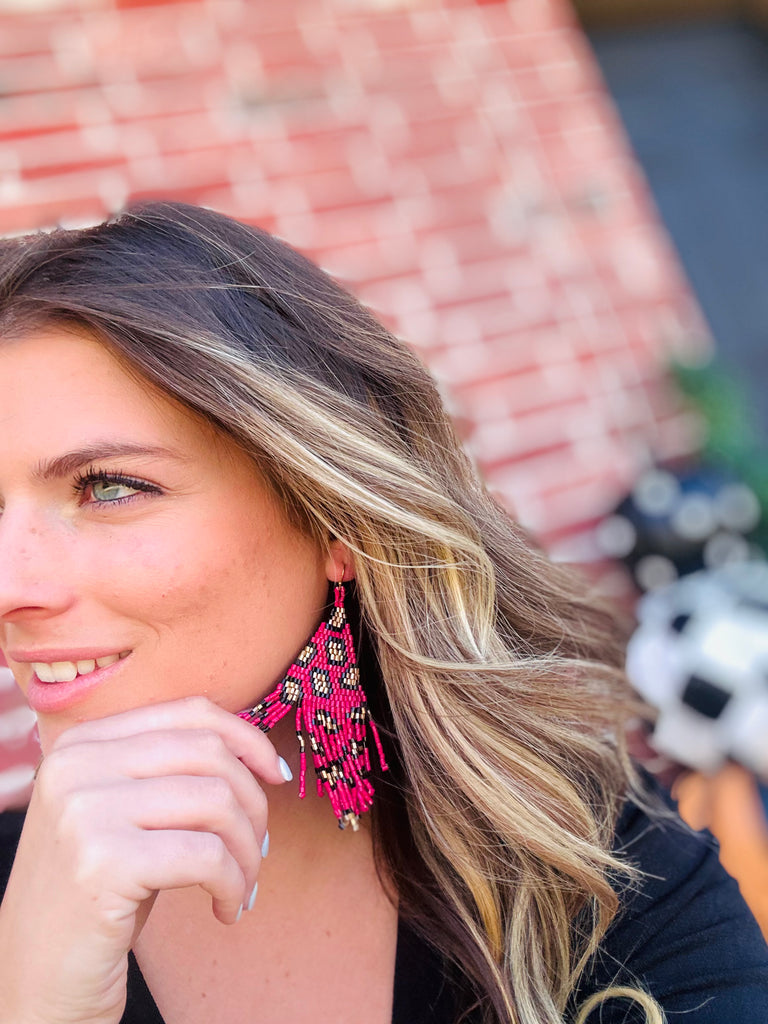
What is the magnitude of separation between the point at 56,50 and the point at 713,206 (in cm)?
295

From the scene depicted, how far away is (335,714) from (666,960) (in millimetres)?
648

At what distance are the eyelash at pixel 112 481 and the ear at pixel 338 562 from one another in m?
0.32

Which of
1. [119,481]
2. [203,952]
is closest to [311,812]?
[203,952]

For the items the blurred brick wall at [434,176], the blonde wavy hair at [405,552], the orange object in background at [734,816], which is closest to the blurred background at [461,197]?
the blurred brick wall at [434,176]

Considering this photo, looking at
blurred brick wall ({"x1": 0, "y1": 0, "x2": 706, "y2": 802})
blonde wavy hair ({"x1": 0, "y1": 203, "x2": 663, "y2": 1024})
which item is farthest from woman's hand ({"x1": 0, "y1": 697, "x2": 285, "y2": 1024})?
blurred brick wall ({"x1": 0, "y1": 0, "x2": 706, "y2": 802})

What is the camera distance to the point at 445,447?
166 centimetres

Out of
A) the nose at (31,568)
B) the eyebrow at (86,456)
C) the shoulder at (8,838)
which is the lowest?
the shoulder at (8,838)

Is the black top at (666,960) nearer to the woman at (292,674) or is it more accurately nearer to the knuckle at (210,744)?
the woman at (292,674)

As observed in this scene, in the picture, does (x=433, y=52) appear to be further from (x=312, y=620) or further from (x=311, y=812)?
(x=311, y=812)


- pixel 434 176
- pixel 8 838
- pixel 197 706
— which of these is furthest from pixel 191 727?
pixel 434 176

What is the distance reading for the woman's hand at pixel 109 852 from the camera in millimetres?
1079

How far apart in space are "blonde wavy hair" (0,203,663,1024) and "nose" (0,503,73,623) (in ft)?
0.88

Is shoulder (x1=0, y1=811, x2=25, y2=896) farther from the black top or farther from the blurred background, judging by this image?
the blurred background

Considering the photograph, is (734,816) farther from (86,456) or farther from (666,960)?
(86,456)
